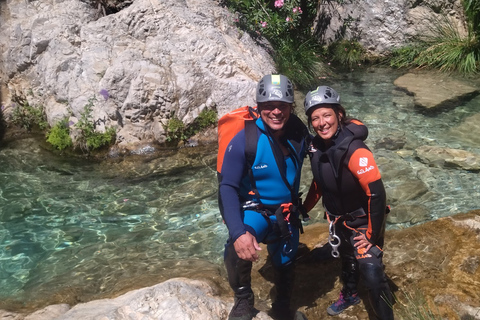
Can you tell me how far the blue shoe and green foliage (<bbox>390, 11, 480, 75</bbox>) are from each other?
25.0 feet

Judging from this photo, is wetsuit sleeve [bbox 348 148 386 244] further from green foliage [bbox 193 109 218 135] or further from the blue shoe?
green foliage [bbox 193 109 218 135]

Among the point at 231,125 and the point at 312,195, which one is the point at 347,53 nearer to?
the point at 312,195

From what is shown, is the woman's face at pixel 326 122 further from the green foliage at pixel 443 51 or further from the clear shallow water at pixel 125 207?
the green foliage at pixel 443 51

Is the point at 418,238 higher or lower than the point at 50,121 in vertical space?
lower

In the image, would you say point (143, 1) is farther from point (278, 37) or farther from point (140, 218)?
point (140, 218)

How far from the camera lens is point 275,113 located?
9.75 ft

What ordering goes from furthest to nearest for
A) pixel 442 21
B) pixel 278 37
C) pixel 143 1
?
pixel 442 21 → pixel 278 37 → pixel 143 1

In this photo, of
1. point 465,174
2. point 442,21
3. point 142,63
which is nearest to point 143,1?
point 142,63

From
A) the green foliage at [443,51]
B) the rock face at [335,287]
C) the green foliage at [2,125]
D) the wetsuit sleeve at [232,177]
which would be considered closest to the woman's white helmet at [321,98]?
the wetsuit sleeve at [232,177]

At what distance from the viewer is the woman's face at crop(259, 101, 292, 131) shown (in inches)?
117

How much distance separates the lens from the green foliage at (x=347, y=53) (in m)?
10.8

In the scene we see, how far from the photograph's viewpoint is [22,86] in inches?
325

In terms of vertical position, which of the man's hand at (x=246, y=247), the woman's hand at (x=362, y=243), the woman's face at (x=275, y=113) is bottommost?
the woman's hand at (x=362, y=243)

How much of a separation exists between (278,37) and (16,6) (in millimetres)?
5118
